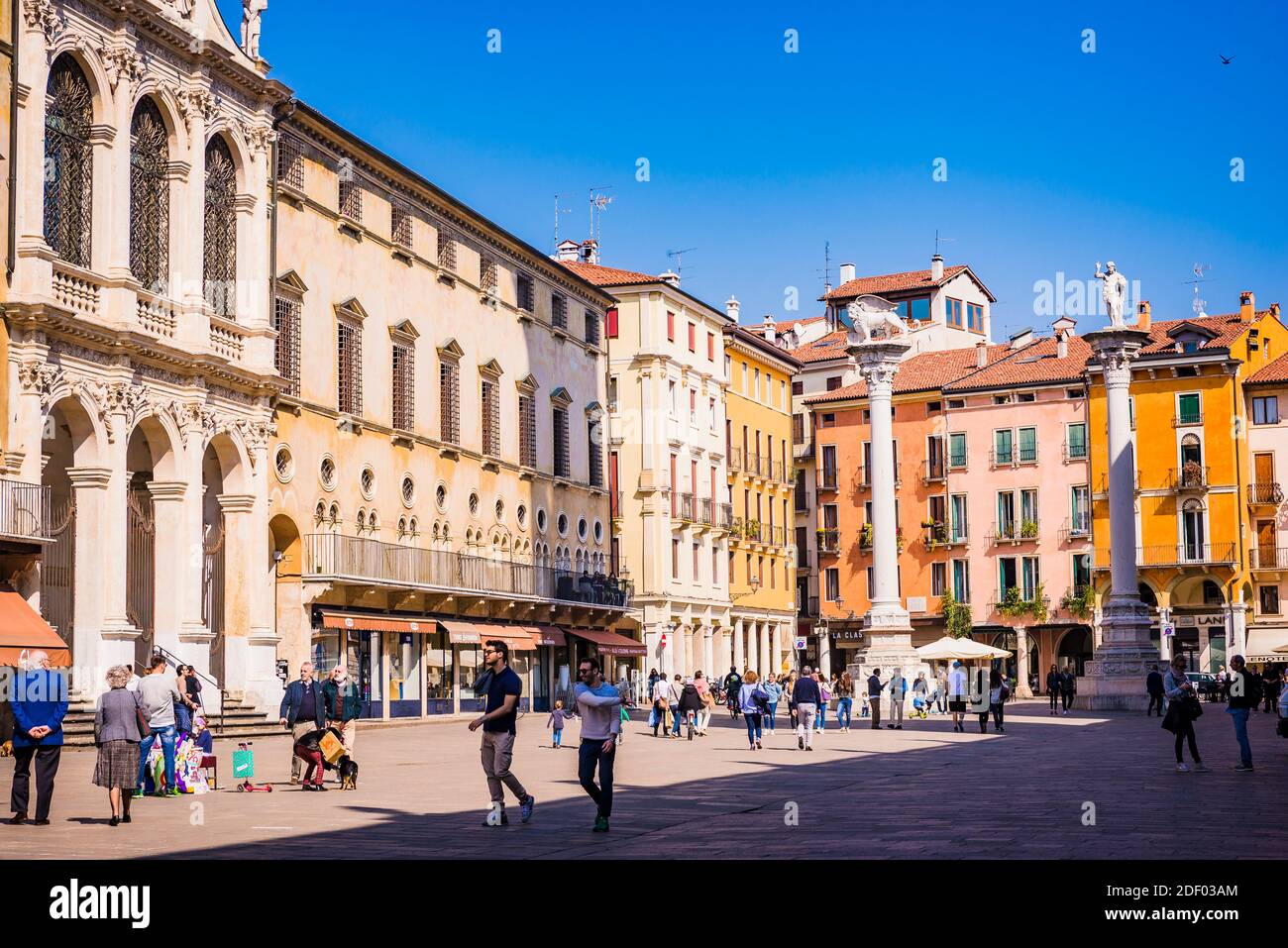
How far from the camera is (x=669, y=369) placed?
228 ft

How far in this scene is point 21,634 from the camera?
28.9m

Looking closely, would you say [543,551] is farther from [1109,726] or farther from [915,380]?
[915,380]

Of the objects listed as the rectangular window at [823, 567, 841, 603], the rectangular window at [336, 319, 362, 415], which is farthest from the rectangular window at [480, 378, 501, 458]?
the rectangular window at [823, 567, 841, 603]

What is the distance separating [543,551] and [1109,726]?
21013 millimetres

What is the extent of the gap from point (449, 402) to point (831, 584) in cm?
4183

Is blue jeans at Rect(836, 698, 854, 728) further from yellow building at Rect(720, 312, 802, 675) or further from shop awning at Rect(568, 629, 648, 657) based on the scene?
yellow building at Rect(720, 312, 802, 675)

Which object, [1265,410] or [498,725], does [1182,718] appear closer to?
[498,725]

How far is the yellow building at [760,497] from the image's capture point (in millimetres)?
77562

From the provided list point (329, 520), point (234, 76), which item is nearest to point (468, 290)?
point (329, 520)

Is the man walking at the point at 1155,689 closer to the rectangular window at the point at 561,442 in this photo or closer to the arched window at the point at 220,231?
the rectangular window at the point at 561,442

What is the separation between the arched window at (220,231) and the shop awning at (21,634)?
963 centimetres

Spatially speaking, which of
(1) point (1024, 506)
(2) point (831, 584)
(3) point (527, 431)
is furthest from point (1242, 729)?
(2) point (831, 584)
